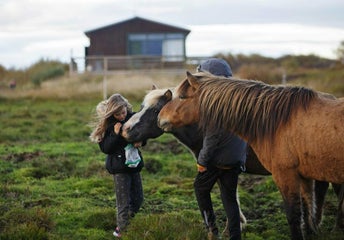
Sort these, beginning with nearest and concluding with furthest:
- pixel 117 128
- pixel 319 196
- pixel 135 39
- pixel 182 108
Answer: pixel 182 108
pixel 117 128
pixel 319 196
pixel 135 39

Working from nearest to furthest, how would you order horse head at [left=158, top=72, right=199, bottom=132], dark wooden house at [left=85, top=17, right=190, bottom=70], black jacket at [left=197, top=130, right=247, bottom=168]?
black jacket at [left=197, top=130, right=247, bottom=168] → horse head at [left=158, top=72, right=199, bottom=132] → dark wooden house at [left=85, top=17, right=190, bottom=70]

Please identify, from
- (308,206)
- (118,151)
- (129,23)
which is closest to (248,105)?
(308,206)

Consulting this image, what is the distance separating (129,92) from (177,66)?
1123 centimetres

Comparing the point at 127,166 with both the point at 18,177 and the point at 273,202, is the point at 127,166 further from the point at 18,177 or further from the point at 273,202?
the point at 18,177

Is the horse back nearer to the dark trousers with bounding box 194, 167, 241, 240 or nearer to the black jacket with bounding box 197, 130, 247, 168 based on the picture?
the black jacket with bounding box 197, 130, 247, 168

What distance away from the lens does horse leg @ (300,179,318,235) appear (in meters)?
6.04

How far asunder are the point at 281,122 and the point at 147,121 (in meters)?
1.69

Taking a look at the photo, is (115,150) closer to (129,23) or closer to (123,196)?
(123,196)

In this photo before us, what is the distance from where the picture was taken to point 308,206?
252 inches

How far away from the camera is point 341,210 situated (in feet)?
23.0

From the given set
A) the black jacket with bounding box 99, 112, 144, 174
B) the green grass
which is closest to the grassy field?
the green grass

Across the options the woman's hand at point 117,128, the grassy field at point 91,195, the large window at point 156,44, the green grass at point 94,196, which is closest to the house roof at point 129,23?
the large window at point 156,44

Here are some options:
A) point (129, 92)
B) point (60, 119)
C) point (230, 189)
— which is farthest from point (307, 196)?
point (129, 92)

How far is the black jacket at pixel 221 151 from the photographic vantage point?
5.86 metres
